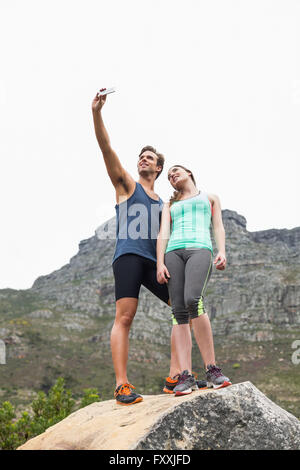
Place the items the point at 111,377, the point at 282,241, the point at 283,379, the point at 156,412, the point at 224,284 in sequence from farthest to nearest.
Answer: the point at 282,241 → the point at 224,284 → the point at 111,377 → the point at 283,379 → the point at 156,412

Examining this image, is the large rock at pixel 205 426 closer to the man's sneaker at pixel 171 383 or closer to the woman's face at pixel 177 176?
the man's sneaker at pixel 171 383

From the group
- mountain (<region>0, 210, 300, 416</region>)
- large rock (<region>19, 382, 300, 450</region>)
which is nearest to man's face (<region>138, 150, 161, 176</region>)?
large rock (<region>19, 382, 300, 450</region>)

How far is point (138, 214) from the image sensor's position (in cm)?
444

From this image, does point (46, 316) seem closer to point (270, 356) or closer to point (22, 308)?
point (22, 308)

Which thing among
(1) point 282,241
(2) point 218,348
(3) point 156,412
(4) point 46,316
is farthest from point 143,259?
(1) point 282,241

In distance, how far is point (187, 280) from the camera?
12.2ft

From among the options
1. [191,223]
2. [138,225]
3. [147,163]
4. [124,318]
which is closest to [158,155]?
[147,163]

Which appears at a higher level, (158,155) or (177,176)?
(158,155)

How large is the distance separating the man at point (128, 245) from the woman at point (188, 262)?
25cm

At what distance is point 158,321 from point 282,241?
6014 centimetres

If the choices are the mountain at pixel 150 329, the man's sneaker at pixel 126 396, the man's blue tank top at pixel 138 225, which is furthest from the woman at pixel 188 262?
the mountain at pixel 150 329

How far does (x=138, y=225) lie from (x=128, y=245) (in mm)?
292

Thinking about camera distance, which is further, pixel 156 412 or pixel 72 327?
pixel 72 327

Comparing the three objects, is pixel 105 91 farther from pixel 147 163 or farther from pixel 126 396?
pixel 126 396
